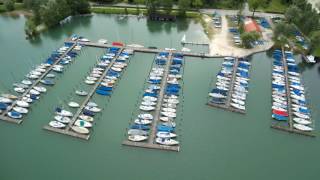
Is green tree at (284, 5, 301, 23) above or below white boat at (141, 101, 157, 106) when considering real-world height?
above

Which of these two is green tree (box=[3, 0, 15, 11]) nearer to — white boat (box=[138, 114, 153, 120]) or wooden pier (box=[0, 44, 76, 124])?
wooden pier (box=[0, 44, 76, 124])

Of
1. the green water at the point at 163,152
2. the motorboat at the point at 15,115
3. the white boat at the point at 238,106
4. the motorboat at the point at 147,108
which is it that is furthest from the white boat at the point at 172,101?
the motorboat at the point at 15,115

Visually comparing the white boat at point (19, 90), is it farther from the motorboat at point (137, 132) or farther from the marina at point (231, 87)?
the marina at point (231, 87)

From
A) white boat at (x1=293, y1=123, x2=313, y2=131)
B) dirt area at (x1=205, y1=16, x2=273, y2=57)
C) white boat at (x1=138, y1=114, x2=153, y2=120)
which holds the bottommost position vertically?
white boat at (x1=138, y1=114, x2=153, y2=120)

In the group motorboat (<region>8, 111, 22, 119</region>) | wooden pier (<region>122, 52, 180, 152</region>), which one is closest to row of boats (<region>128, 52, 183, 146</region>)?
wooden pier (<region>122, 52, 180, 152</region>)

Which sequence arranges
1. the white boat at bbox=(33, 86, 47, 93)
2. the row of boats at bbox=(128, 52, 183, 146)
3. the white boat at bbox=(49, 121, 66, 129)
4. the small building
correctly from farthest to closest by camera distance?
the small building, the white boat at bbox=(33, 86, 47, 93), the white boat at bbox=(49, 121, 66, 129), the row of boats at bbox=(128, 52, 183, 146)

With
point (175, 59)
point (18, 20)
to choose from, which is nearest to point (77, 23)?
point (18, 20)

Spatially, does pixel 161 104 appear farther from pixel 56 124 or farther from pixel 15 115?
pixel 15 115

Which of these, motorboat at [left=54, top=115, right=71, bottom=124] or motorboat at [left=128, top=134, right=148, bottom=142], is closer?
motorboat at [left=128, top=134, right=148, bottom=142]

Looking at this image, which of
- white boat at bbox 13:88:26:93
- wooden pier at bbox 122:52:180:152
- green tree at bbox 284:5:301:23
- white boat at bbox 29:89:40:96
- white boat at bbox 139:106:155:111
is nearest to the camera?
wooden pier at bbox 122:52:180:152
